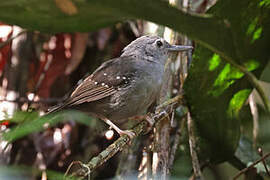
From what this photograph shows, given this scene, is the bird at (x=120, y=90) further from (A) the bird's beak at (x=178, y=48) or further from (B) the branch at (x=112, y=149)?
(B) the branch at (x=112, y=149)

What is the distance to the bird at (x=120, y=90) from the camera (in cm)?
359

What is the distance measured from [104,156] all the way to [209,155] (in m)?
1.41

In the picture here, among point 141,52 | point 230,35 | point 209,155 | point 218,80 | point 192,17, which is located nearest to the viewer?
point 192,17

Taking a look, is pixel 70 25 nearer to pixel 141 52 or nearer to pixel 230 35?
pixel 230 35

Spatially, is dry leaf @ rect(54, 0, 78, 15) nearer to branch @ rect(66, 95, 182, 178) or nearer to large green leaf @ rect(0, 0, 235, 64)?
large green leaf @ rect(0, 0, 235, 64)

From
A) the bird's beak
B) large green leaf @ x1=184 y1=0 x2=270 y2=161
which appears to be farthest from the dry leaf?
the bird's beak

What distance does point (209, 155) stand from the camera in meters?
3.60

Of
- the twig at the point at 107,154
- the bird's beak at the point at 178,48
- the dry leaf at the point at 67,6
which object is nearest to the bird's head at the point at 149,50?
the bird's beak at the point at 178,48

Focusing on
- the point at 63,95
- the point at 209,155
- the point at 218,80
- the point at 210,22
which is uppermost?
the point at 210,22

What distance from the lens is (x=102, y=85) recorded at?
145 inches

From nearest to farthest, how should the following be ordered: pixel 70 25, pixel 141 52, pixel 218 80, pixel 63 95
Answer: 1. pixel 70 25
2. pixel 218 80
3. pixel 141 52
4. pixel 63 95

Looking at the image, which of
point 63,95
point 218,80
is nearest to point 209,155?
point 218,80

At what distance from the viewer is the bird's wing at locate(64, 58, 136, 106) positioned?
363cm

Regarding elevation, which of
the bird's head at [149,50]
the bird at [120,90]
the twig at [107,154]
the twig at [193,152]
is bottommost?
the twig at [193,152]
